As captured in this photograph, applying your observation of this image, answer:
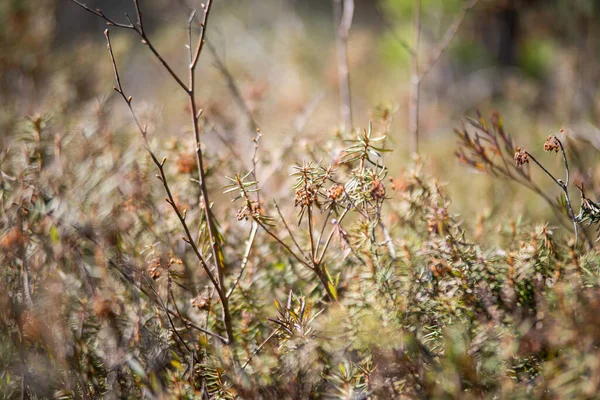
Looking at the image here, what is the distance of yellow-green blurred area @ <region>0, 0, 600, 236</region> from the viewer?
5.07 ft

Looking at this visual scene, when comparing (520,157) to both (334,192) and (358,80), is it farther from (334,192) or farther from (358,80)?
(358,80)

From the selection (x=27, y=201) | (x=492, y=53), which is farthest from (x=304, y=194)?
(x=492, y=53)

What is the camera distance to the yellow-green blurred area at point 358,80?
154cm

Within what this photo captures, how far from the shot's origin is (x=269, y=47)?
601cm

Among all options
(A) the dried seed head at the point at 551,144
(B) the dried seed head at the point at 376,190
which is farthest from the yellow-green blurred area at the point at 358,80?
(B) the dried seed head at the point at 376,190

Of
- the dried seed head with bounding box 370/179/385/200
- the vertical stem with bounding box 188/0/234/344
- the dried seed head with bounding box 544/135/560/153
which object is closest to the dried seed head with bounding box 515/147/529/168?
the dried seed head with bounding box 544/135/560/153

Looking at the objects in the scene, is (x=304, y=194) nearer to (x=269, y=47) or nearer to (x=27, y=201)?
(x=27, y=201)

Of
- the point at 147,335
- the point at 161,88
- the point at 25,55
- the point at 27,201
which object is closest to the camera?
the point at 147,335

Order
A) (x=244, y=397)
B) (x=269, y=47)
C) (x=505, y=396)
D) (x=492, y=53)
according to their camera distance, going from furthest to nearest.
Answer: (x=269, y=47) → (x=492, y=53) → (x=244, y=397) → (x=505, y=396)

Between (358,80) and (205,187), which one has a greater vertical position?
(358,80)

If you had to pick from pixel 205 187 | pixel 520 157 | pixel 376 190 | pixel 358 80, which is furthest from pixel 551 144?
pixel 358 80

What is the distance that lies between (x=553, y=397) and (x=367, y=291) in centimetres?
31

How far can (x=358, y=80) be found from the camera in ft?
15.2

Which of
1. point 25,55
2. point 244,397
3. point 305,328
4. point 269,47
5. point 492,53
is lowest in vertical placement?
point 244,397
